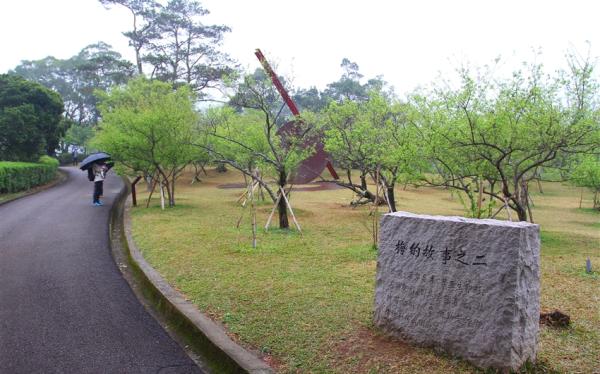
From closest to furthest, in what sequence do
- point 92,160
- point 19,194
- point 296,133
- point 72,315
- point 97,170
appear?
point 72,315 → point 296,133 → point 97,170 → point 92,160 → point 19,194

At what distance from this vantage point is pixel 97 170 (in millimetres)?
17266

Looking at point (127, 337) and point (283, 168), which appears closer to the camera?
point (127, 337)

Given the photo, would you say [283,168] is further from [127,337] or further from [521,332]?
[521,332]

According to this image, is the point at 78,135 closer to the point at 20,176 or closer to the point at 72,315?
the point at 20,176

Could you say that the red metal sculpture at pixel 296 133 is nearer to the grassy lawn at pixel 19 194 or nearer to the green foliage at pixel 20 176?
the grassy lawn at pixel 19 194

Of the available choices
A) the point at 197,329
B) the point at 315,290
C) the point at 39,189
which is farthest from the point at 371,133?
the point at 39,189

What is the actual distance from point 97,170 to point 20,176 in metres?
6.10

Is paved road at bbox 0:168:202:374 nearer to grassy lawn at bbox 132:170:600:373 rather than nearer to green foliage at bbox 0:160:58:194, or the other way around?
grassy lawn at bbox 132:170:600:373

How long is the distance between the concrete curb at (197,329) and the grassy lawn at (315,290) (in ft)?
0.46

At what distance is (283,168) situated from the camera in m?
11.7

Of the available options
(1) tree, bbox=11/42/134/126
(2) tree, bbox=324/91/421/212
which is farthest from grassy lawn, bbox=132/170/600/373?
(1) tree, bbox=11/42/134/126

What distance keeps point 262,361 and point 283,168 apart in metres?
7.96

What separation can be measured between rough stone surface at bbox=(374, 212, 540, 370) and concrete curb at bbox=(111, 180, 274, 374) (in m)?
1.40

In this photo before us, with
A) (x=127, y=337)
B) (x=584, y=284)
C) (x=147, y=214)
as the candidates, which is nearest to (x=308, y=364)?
(x=127, y=337)
